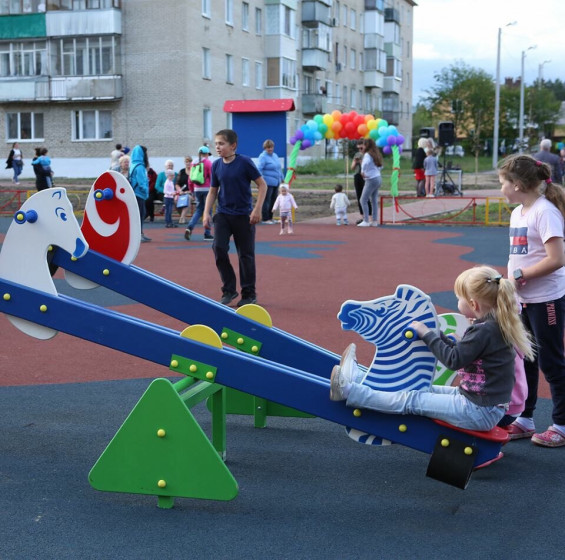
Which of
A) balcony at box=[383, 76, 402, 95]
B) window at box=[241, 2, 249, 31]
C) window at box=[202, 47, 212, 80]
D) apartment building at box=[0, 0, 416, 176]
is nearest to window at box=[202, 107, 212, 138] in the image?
apartment building at box=[0, 0, 416, 176]

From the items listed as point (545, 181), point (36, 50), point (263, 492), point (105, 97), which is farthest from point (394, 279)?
point (36, 50)

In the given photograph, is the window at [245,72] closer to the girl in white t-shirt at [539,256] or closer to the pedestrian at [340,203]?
the pedestrian at [340,203]

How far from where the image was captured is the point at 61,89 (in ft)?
145

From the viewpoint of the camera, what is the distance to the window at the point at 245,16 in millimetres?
48594

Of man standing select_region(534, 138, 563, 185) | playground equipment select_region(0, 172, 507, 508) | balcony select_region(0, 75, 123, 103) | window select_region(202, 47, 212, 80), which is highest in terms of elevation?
window select_region(202, 47, 212, 80)

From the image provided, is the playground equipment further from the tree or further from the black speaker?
the tree

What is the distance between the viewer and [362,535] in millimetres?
3799

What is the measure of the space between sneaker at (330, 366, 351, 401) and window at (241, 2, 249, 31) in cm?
4707

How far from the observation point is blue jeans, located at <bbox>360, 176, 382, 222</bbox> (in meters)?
20.4

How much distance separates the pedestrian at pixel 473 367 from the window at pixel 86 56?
1650 inches

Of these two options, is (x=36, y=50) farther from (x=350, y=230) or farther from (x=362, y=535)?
(x=362, y=535)

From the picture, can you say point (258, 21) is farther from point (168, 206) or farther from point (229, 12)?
point (168, 206)

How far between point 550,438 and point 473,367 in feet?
3.99

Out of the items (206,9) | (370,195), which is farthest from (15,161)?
(370,195)
